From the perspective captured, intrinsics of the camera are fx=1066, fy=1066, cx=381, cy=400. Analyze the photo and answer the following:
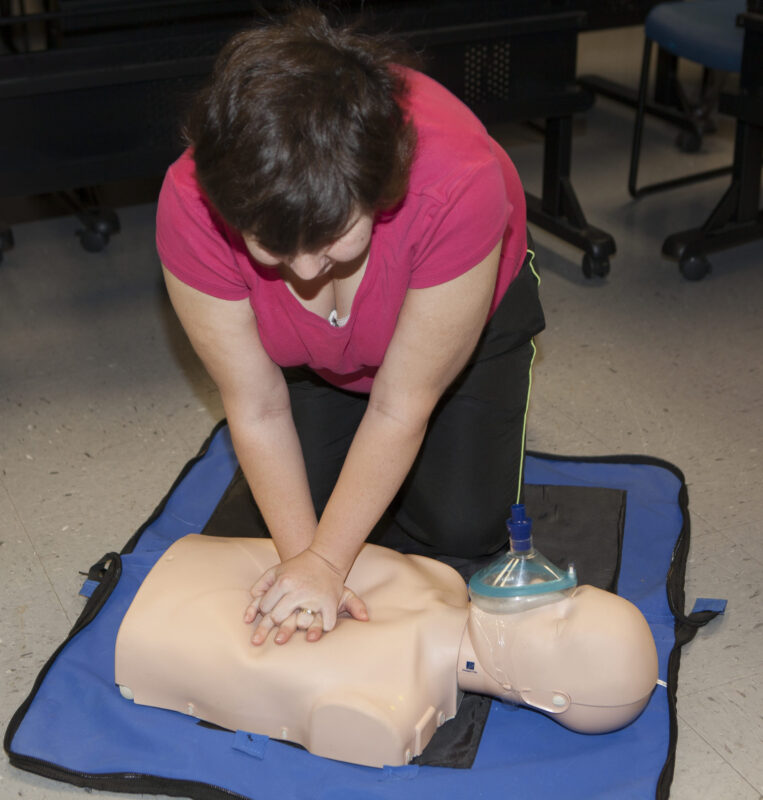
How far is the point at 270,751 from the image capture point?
4.63 feet

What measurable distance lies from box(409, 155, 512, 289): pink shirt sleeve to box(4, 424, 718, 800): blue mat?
2.07ft

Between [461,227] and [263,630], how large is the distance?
0.57 m

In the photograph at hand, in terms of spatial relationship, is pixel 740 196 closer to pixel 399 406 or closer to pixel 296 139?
pixel 399 406

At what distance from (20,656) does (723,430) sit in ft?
4.48

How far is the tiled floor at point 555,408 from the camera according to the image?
1.58 m

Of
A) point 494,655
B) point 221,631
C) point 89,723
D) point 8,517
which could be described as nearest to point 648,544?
point 494,655

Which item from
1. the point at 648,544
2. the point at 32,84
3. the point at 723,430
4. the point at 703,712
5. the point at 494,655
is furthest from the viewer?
the point at 32,84

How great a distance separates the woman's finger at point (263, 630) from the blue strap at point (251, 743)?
0.44 feet

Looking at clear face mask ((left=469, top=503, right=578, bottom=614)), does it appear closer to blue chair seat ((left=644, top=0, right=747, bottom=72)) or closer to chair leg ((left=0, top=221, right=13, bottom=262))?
blue chair seat ((left=644, top=0, right=747, bottom=72))

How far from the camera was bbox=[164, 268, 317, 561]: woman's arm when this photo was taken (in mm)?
1388

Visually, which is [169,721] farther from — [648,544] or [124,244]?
[124,244]

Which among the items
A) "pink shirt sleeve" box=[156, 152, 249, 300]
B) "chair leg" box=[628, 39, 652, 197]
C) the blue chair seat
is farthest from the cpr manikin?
"chair leg" box=[628, 39, 652, 197]

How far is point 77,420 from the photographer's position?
2238 mm

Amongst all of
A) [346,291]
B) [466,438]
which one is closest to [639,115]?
[466,438]
